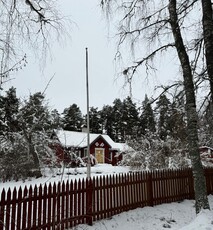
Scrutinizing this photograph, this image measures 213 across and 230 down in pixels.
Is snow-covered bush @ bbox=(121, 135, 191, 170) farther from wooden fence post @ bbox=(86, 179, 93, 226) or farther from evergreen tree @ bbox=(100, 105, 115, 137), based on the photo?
evergreen tree @ bbox=(100, 105, 115, 137)

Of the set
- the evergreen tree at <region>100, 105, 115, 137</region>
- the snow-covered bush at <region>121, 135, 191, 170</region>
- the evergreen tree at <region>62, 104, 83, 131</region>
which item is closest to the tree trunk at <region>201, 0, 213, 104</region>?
the snow-covered bush at <region>121, 135, 191, 170</region>

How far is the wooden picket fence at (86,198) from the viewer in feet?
18.1

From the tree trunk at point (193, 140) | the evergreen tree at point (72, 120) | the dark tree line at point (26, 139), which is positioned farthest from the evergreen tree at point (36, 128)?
the evergreen tree at point (72, 120)

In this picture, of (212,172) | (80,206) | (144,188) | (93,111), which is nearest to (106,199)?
(80,206)

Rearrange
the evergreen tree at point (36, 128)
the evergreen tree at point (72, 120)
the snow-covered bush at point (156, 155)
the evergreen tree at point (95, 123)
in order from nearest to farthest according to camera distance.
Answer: the snow-covered bush at point (156, 155)
the evergreen tree at point (36, 128)
the evergreen tree at point (72, 120)
the evergreen tree at point (95, 123)

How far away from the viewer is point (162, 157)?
19172mm

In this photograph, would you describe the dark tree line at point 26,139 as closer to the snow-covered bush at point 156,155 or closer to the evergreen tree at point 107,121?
the snow-covered bush at point 156,155

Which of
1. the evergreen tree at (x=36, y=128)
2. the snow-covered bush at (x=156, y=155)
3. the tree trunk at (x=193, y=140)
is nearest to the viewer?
the tree trunk at (x=193, y=140)

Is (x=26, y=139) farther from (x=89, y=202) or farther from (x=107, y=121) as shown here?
(x=107, y=121)

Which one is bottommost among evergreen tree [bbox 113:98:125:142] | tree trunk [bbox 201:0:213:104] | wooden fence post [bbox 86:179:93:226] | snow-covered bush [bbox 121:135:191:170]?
wooden fence post [bbox 86:179:93:226]

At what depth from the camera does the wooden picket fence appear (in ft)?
18.1

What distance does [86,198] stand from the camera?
23.6 ft

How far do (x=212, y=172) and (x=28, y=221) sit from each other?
10.8m

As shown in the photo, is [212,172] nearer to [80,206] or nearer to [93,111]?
[80,206]
